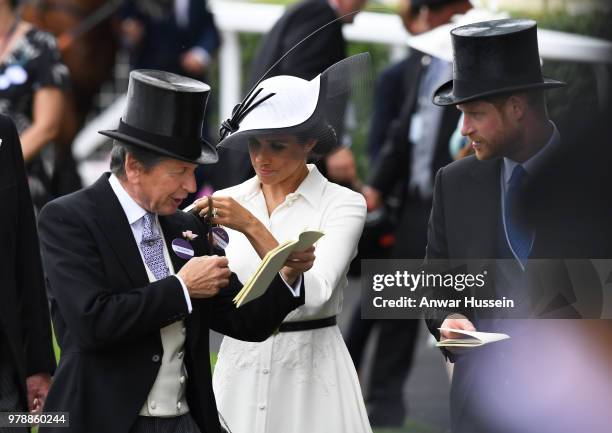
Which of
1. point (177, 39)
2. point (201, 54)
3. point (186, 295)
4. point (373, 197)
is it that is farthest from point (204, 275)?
point (177, 39)

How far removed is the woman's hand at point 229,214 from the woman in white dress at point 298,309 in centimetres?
28

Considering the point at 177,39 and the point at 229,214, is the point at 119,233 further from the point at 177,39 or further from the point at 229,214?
the point at 177,39

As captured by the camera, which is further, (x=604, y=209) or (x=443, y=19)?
(x=443, y=19)

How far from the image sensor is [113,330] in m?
4.13

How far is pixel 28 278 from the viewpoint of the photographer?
4949 millimetres

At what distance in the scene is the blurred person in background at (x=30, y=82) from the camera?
7.80 meters

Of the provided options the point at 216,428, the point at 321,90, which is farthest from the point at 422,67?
the point at 216,428

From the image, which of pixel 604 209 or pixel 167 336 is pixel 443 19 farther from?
pixel 167 336

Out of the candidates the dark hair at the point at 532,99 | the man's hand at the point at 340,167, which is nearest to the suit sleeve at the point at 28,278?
the dark hair at the point at 532,99

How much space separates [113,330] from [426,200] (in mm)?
3989

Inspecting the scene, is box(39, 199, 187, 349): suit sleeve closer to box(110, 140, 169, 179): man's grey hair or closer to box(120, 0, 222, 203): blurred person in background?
box(110, 140, 169, 179): man's grey hair

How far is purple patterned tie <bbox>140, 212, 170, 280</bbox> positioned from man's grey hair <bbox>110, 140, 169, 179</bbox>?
158mm

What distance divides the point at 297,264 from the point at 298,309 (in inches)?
23.4

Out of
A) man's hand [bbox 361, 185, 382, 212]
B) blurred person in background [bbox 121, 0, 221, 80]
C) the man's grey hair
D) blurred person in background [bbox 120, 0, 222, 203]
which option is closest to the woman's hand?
the man's grey hair
